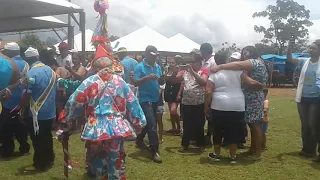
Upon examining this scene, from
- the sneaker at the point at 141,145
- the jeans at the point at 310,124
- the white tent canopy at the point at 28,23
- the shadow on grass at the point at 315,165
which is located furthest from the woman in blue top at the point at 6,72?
the white tent canopy at the point at 28,23

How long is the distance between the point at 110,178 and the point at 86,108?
794 millimetres

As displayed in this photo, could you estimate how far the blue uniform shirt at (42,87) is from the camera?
5.20 metres

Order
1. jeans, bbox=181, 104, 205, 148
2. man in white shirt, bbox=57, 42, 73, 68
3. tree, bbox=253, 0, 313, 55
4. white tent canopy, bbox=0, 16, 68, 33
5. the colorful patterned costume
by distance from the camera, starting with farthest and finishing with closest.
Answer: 1. tree, bbox=253, 0, 313, 55
2. white tent canopy, bbox=0, 16, 68, 33
3. man in white shirt, bbox=57, 42, 73, 68
4. jeans, bbox=181, 104, 205, 148
5. the colorful patterned costume

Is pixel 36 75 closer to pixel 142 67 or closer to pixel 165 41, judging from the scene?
pixel 142 67

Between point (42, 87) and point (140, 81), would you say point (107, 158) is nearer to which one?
point (42, 87)

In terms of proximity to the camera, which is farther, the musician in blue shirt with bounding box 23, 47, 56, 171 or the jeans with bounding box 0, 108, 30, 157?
the jeans with bounding box 0, 108, 30, 157

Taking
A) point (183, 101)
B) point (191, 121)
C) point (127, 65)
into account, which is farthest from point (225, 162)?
point (127, 65)

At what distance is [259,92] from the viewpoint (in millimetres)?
5898

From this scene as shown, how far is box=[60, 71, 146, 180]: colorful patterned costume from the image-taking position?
3727 millimetres

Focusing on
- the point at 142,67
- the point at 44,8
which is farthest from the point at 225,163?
the point at 44,8

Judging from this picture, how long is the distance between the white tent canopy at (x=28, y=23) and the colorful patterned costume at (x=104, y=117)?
1039 centimetres

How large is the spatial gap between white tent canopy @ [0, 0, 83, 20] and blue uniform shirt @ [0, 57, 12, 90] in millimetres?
7227

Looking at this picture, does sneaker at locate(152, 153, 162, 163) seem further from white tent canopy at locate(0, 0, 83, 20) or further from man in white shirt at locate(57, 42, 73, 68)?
white tent canopy at locate(0, 0, 83, 20)

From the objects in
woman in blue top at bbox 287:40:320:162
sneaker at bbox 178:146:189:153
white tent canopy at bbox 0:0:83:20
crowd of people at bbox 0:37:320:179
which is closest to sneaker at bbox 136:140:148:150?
crowd of people at bbox 0:37:320:179
